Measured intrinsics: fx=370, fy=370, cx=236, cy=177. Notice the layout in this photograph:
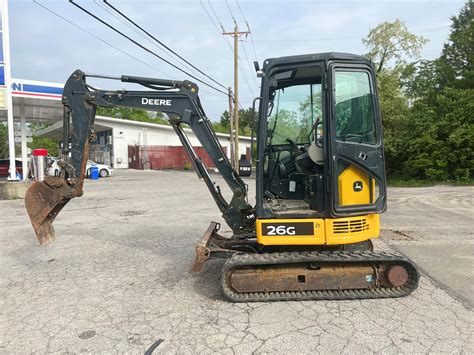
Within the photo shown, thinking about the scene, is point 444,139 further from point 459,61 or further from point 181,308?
point 181,308

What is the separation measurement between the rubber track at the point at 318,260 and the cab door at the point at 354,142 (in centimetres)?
53

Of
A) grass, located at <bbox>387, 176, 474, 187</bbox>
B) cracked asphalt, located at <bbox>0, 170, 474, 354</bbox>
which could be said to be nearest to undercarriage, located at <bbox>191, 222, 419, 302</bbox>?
cracked asphalt, located at <bbox>0, 170, 474, 354</bbox>

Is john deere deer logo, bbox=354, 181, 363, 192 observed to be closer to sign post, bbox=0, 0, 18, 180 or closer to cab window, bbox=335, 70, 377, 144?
cab window, bbox=335, 70, 377, 144

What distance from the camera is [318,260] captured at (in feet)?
14.0

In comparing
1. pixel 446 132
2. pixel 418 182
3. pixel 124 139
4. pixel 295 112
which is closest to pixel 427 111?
pixel 446 132

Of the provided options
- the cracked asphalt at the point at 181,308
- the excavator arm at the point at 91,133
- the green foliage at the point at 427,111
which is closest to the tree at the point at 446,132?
the green foliage at the point at 427,111

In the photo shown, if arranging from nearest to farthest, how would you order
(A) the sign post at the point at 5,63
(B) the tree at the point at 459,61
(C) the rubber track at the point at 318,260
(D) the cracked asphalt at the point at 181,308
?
(D) the cracked asphalt at the point at 181,308 → (C) the rubber track at the point at 318,260 → (A) the sign post at the point at 5,63 → (B) the tree at the point at 459,61

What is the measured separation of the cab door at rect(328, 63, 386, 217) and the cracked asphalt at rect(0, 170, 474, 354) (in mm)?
1229

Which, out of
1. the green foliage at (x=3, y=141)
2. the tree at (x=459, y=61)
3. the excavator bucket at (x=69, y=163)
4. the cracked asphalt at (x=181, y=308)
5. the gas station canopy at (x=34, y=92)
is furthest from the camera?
the green foliage at (x=3, y=141)

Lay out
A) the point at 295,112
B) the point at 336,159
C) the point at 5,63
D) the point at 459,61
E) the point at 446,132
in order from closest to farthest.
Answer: the point at 336,159
the point at 295,112
the point at 5,63
the point at 446,132
the point at 459,61

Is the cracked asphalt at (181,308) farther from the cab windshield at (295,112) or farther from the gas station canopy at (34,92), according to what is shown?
the gas station canopy at (34,92)

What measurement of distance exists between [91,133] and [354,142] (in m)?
3.62

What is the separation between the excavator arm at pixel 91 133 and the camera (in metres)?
5.11

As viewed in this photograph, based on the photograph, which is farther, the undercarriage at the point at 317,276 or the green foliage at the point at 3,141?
the green foliage at the point at 3,141
